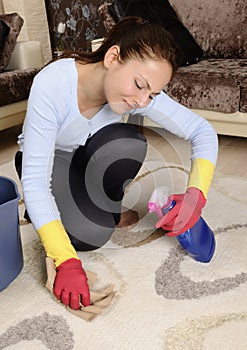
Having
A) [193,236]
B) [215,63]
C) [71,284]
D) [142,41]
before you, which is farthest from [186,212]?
[215,63]

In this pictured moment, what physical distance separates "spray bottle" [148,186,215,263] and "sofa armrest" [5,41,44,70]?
69.3 inches

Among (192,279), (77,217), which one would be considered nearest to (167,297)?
(192,279)

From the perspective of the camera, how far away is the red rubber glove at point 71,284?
45.1 inches

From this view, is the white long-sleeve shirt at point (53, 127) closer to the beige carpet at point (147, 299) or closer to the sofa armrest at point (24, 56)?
the beige carpet at point (147, 299)

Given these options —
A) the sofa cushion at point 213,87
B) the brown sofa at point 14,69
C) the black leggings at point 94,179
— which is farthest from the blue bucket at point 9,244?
the brown sofa at point 14,69

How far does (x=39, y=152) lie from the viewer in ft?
3.92

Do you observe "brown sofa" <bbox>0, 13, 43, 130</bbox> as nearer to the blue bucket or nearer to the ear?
the blue bucket

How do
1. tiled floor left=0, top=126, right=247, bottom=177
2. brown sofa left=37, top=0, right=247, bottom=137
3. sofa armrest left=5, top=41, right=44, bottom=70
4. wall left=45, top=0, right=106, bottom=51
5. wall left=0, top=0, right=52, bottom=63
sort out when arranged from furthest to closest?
wall left=45, top=0, right=106, bottom=51 < wall left=0, top=0, right=52, bottom=63 < sofa armrest left=5, top=41, right=44, bottom=70 < brown sofa left=37, top=0, right=247, bottom=137 < tiled floor left=0, top=126, right=247, bottom=177

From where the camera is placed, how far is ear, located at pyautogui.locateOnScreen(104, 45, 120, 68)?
3.78ft

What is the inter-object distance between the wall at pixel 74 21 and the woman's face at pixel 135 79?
9.57 feet

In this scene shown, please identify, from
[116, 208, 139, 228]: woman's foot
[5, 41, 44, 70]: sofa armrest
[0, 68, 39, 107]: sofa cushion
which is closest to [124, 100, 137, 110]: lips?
[116, 208, 139, 228]: woman's foot

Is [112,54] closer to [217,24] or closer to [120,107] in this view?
[120,107]

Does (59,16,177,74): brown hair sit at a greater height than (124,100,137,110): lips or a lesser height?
greater

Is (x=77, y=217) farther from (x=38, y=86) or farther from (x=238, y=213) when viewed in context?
(x=238, y=213)
